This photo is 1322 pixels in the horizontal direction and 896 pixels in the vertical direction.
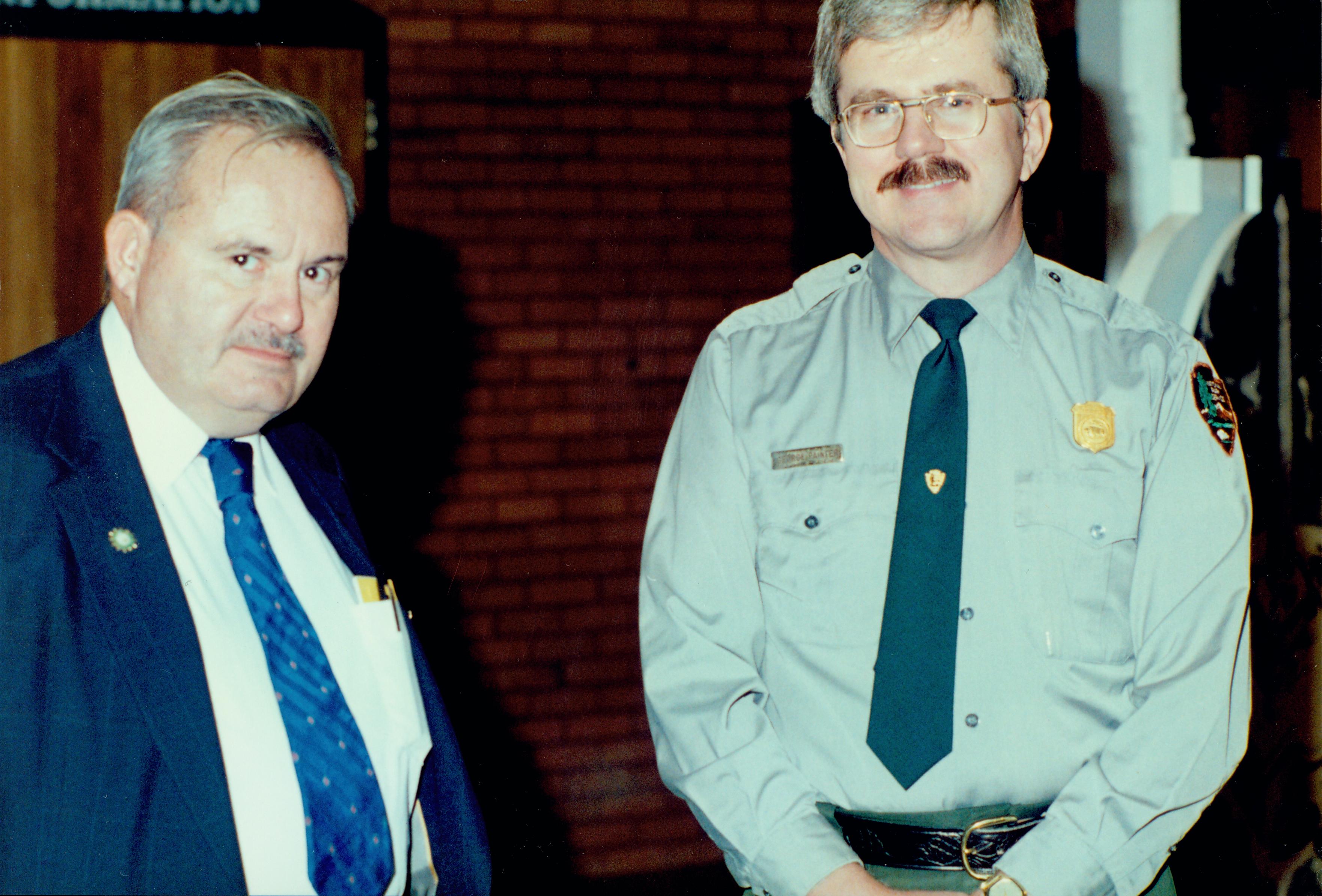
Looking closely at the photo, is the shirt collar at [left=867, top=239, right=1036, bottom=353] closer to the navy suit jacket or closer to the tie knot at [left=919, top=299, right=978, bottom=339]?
the tie knot at [left=919, top=299, right=978, bottom=339]

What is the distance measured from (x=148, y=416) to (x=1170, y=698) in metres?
1.40

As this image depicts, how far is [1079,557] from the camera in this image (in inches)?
63.2

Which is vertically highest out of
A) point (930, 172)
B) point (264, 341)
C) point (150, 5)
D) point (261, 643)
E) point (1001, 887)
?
point (150, 5)

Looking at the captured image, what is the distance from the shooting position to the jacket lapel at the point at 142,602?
4.09 feet

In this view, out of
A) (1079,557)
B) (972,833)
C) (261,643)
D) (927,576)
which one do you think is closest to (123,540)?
(261,643)

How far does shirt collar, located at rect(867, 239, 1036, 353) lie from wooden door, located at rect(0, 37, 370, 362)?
8.74 ft

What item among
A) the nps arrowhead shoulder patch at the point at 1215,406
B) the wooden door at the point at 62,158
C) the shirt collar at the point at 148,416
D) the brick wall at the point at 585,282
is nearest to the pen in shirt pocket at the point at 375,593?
the shirt collar at the point at 148,416

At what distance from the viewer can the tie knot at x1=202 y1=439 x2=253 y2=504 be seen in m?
1.50

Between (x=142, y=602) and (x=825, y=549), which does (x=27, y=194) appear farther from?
(x=825, y=549)

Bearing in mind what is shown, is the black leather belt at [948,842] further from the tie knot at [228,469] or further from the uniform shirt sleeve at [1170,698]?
the tie knot at [228,469]

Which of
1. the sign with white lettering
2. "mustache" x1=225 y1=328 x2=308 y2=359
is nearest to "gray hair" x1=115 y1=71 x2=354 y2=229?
"mustache" x1=225 y1=328 x2=308 y2=359

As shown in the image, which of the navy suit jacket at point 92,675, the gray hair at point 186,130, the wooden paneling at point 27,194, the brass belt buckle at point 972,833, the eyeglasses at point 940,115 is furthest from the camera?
the wooden paneling at point 27,194

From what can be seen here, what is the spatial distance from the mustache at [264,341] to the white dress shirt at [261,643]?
0.43 feet

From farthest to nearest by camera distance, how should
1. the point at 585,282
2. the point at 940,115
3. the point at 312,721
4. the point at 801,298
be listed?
the point at 585,282
the point at 801,298
the point at 940,115
the point at 312,721
